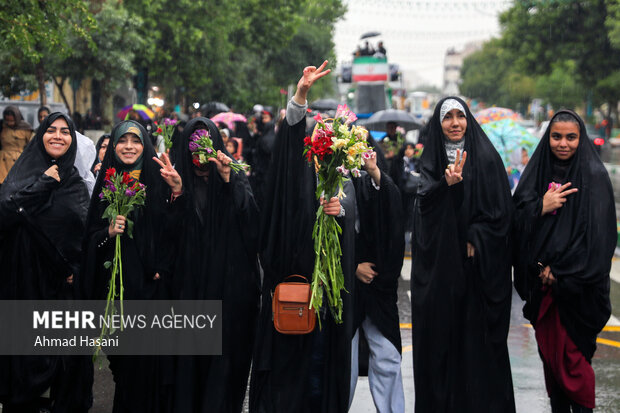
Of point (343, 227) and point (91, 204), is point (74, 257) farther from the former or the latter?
point (343, 227)

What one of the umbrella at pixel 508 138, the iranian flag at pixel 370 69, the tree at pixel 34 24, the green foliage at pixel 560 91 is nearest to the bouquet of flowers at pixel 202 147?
the tree at pixel 34 24

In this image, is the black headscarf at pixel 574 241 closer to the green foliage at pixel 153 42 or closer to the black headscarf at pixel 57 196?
the black headscarf at pixel 57 196

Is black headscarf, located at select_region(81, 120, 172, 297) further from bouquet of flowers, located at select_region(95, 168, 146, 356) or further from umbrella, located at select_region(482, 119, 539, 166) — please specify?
umbrella, located at select_region(482, 119, 539, 166)

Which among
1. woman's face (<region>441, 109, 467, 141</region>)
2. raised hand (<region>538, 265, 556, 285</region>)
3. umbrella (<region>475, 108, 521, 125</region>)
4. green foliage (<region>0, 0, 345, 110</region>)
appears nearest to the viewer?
raised hand (<region>538, 265, 556, 285</region>)

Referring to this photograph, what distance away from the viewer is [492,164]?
4.51 metres

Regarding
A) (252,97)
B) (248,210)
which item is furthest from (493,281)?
(252,97)

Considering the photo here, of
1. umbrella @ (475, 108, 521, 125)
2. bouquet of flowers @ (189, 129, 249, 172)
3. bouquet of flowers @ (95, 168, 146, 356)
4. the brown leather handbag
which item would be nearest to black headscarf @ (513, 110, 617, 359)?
the brown leather handbag

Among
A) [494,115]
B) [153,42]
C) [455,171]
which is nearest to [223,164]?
[455,171]

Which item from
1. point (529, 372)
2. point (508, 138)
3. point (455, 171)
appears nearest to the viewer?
point (455, 171)

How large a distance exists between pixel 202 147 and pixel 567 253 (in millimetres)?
2092

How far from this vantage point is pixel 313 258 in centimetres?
440

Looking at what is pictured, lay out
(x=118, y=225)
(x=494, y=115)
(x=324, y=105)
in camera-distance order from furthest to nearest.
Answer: (x=324, y=105), (x=494, y=115), (x=118, y=225)

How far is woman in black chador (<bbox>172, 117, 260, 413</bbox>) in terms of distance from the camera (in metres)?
4.66

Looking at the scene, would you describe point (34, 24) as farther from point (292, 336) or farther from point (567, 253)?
point (567, 253)
